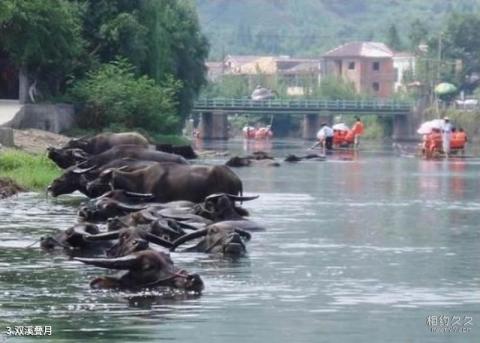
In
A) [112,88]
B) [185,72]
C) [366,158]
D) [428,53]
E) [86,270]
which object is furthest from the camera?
[428,53]

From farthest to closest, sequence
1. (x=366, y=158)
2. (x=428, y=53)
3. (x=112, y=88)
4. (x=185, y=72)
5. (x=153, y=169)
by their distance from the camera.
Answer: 1. (x=428, y=53)
2. (x=185, y=72)
3. (x=366, y=158)
4. (x=112, y=88)
5. (x=153, y=169)

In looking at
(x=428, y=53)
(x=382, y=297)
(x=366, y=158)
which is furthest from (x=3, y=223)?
(x=428, y=53)

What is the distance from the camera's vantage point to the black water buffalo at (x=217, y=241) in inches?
1082

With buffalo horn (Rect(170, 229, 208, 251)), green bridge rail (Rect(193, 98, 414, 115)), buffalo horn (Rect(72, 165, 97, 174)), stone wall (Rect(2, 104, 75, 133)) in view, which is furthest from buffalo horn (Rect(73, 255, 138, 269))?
green bridge rail (Rect(193, 98, 414, 115))

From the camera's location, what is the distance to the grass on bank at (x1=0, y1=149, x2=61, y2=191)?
42219 millimetres

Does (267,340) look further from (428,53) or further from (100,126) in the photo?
(428,53)

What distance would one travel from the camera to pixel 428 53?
199750 mm

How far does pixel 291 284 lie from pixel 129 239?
247 cm

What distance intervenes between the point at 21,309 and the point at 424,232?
43.9 ft

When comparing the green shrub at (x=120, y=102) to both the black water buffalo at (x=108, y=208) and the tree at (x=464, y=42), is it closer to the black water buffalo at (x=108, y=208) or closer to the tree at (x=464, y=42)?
the black water buffalo at (x=108, y=208)

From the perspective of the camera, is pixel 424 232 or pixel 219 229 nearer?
pixel 219 229

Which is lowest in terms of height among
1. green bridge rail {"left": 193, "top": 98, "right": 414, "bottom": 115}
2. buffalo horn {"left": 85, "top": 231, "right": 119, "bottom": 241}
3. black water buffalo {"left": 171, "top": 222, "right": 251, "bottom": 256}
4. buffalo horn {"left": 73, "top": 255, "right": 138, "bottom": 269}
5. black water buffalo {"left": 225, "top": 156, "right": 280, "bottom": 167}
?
green bridge rail {"left": 193, "top": 98, "right": 414, "bottom": 115}

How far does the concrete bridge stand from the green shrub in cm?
7731

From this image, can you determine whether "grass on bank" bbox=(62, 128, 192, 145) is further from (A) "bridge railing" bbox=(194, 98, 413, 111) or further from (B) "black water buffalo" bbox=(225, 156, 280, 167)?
(A) "bridge railing" bbox=(194, 98, 413, 111)
